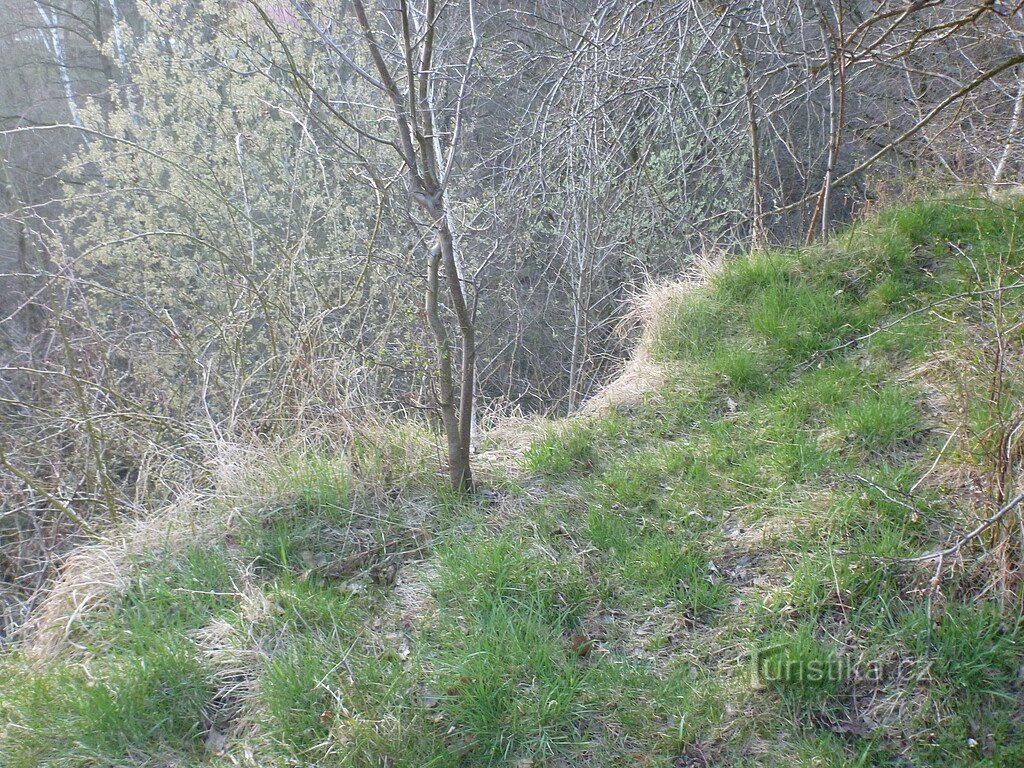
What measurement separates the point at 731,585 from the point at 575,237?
496 centimetres

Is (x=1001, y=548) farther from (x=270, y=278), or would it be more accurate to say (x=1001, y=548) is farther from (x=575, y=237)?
(x=575, y=237)

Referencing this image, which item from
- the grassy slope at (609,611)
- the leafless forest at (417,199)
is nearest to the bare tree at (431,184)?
the leafless forest at (417,199)

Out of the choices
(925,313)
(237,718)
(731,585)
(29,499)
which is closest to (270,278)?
(29,499)

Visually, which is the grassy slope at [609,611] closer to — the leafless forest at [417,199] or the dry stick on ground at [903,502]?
the dry stick on ground at [903,502]

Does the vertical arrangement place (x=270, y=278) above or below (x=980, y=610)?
above

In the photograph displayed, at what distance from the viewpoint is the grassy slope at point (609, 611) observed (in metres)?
2.42

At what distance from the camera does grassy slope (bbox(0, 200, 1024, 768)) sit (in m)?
2.42

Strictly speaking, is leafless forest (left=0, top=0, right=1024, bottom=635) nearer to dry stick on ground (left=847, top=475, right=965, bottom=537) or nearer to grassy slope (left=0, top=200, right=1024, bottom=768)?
grassy slope (left=0, top=200, right=1024, bottom=768)

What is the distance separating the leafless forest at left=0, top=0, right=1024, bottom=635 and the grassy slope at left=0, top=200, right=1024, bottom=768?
0.71m

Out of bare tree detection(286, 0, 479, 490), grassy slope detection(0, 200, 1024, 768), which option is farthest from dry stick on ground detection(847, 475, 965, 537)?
bare tree detection(286, 0, 479, 490)

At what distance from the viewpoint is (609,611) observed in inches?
117

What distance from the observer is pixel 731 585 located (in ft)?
9.73

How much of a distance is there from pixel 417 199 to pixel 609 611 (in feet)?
6.53

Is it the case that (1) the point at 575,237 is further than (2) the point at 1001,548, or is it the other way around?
(1) the point at 575,237
